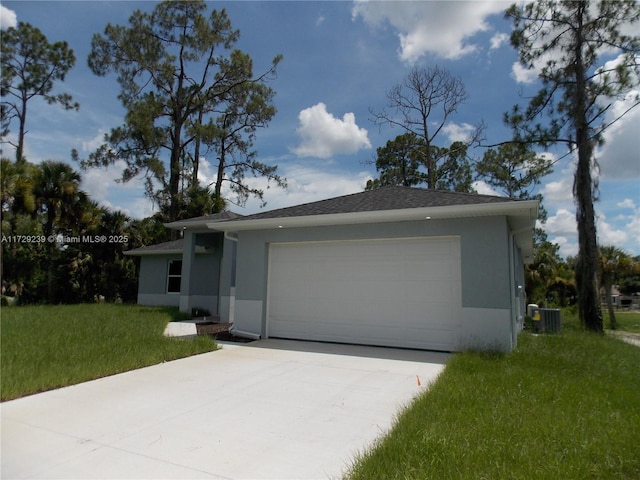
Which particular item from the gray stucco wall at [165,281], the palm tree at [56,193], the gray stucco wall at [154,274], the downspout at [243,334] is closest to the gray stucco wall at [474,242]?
the downspout at [243,334]

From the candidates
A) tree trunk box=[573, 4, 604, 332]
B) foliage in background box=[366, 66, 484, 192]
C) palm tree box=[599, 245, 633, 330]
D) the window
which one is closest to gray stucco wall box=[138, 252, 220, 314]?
the window

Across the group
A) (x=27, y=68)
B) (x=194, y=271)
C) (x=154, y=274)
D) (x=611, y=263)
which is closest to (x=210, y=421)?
(x=194, y=271)

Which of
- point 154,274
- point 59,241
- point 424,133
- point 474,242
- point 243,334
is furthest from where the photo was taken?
point 424,133

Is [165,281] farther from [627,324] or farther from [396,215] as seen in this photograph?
[627,324]

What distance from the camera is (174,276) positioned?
17375mm

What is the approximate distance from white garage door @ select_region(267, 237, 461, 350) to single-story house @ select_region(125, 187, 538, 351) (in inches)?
0.9

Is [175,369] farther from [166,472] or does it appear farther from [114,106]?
[114,106]

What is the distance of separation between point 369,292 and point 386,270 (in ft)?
2.06

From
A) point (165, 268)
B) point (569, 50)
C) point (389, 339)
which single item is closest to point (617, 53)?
point (569, 50)

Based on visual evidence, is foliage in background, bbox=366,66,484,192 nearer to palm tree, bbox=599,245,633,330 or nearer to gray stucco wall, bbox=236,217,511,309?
palm tree, bbox=599,245,633,330

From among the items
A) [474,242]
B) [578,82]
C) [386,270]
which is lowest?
[386,270]

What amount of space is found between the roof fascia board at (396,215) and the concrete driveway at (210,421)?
295cm

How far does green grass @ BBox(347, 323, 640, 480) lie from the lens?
2.91m

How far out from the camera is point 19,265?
59.0ft
